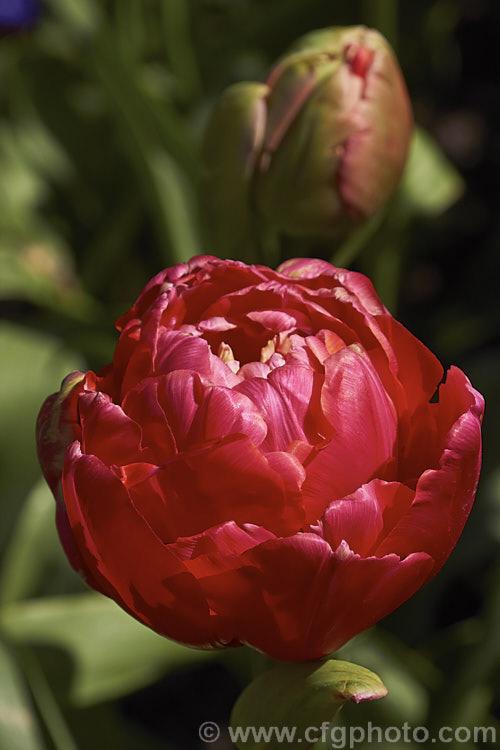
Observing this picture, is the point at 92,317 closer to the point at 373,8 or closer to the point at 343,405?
the point at 373,8

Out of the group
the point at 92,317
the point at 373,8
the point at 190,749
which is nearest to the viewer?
the point at 373,8

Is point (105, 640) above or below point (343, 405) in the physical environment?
below

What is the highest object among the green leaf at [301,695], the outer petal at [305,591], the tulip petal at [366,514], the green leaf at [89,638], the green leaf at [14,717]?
the tulip petal at [366,514]

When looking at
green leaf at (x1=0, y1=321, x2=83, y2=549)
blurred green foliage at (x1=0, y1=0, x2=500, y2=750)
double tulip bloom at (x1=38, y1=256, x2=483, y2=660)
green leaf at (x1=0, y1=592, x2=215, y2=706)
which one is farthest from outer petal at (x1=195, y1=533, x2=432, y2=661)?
green leaf at (x1=0, y1=321, x2=83, y2=549)

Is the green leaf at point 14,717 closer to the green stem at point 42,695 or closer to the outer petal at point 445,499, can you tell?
the green stem at point 42,695

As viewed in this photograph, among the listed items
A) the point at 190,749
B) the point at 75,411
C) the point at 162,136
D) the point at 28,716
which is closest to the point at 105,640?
the point at 28,716

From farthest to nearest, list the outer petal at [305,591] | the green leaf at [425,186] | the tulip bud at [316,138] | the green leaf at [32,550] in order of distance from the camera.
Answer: the green leaf at [425,186]
the green leaf at [32,550]
the tulip bud at [316,138]
the outer petal at [305,591]

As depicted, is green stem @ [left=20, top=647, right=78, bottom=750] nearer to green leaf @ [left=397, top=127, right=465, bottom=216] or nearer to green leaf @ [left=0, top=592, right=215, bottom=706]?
green leaf @ [left=0, top=592, right=215, bottom=706]

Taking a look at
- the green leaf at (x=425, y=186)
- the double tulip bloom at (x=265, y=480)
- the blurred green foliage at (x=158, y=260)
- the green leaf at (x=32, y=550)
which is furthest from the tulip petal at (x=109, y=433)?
the green leaf at (x=425, y=186)
